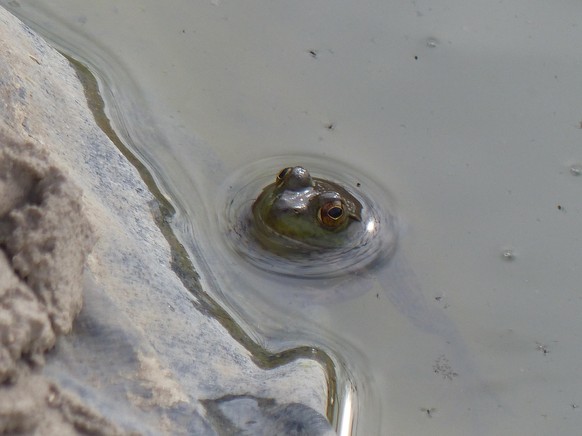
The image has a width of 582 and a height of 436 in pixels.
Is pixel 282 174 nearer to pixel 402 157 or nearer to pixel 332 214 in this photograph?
pixel 332 214

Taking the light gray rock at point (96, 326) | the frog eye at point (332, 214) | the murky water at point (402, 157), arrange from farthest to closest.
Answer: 1. the frog eye at point (332, 214)
2. the murky water at point (402, 157)
3. the light gray rock at point (96, 326)

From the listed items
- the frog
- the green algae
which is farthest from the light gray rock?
the frog

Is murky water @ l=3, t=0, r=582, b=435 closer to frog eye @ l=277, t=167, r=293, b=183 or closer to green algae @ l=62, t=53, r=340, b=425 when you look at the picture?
green algae @ l=62, t=53, r=340, b=425

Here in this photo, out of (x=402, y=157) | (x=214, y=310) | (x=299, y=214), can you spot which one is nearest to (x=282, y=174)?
(x=299, y=214)

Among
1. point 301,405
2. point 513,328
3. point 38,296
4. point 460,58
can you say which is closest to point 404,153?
point 460,58

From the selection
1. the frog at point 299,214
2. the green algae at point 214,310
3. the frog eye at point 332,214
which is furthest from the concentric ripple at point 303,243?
the green algae at point 214,310

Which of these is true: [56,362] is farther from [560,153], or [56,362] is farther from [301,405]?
[560,153]

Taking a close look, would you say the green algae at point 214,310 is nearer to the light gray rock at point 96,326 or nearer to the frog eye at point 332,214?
the light gray rock at point 96,326
